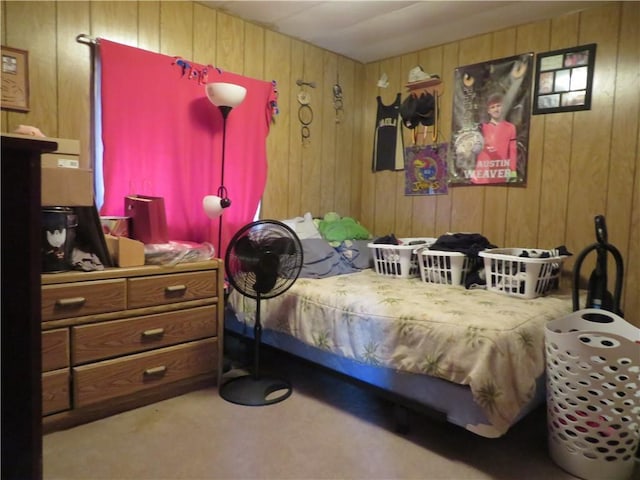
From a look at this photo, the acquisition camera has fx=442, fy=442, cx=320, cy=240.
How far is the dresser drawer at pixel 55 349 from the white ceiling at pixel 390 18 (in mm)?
1972

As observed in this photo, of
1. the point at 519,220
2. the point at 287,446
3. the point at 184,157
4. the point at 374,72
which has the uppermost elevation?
the point at 374,72

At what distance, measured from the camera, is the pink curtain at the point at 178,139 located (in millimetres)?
2240

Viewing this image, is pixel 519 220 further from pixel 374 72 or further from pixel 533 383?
pixel 374 72

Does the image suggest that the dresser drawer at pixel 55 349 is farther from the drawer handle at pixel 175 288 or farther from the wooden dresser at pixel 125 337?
the drawer handle at pixel 175 288

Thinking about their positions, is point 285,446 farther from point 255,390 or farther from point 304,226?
point 304,226

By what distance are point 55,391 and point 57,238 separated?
0.62 meters

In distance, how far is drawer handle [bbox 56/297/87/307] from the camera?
5.86ft

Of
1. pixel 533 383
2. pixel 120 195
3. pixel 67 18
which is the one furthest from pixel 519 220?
pixel 67 18

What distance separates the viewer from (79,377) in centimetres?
184

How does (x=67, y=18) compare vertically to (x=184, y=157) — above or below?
above

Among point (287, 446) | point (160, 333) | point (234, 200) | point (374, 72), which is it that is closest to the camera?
point (287, 446)

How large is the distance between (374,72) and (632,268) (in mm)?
2240

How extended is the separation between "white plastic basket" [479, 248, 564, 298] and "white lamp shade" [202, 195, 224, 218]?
1.44 meters

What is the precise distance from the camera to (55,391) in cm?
179
